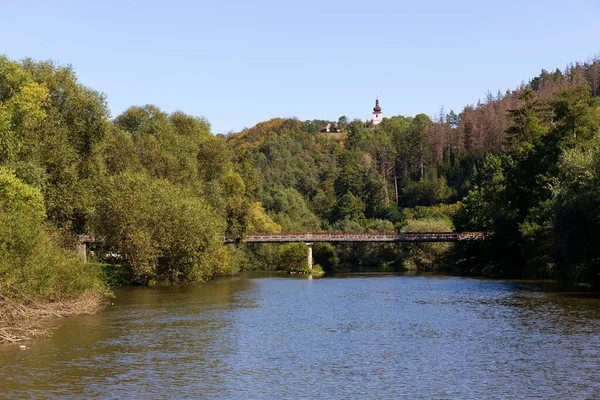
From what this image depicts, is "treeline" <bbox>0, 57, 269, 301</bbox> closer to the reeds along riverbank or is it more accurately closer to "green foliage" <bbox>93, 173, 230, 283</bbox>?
"green foliage" <bbox>93, 173, 230, 283</bbox>

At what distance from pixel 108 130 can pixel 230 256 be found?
96.1 feet

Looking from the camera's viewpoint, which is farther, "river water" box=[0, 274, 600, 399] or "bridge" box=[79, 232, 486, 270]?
"bridge" box=[79, 232, 486, 270]

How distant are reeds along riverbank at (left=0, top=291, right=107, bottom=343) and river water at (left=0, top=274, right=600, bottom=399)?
1.25 metres

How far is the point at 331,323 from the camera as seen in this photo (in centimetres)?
4275

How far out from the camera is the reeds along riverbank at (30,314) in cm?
3428

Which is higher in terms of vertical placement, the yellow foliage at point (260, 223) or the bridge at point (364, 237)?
the yellow foliage at point (260, 223)

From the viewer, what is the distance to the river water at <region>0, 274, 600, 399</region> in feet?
83.9

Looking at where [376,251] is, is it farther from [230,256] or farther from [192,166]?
[192,166]

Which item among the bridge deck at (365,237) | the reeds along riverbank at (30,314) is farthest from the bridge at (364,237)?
the reeds along riverbank at (30,314)

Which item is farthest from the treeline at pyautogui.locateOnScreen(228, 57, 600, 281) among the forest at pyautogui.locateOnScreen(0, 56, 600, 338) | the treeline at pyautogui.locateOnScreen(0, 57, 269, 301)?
the treeline at pyautogui.locateOnScreen(0, 57, 269, 301)

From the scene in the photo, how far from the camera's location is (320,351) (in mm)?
33094

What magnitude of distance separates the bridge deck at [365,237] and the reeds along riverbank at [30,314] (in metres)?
50.0

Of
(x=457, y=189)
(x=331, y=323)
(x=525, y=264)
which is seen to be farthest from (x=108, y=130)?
(x=457, y=189)

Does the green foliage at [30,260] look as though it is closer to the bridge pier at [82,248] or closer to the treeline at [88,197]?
the treeline at [88,197]
